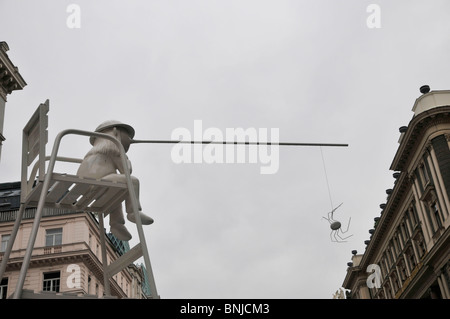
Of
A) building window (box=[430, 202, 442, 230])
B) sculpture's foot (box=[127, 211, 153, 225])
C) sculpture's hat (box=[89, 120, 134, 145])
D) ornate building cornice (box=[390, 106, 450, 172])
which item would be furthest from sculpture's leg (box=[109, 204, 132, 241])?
building window (box=[430, 202, 442, 230])

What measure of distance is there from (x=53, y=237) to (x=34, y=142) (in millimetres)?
50039

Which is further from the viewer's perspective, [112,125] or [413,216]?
[413,216]

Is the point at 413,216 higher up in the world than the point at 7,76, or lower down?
lower down

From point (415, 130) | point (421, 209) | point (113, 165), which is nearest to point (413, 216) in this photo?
point (421, 209)

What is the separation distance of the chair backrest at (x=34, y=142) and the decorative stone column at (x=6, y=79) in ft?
91.6

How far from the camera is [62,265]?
53.0 metres

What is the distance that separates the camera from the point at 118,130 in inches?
321

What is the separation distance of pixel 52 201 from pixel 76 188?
0.43m

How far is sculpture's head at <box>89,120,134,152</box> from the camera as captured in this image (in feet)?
26.6

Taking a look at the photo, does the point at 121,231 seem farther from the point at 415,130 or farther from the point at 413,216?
the point at 413,216

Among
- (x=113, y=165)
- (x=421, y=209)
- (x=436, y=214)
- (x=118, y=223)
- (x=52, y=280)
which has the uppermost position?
(x=421, y=209)

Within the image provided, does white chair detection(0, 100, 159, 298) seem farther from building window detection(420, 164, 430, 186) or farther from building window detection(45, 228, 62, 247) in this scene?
building window detection(45, 228, 62, 247)

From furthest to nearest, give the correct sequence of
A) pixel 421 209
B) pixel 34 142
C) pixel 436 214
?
1. pixel 421 209
2. pixel 436 214
3. pixel 34 142
